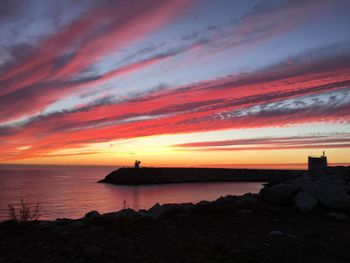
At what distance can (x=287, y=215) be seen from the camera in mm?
11180

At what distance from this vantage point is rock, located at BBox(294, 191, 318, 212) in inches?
452

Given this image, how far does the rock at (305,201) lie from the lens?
11484 mm

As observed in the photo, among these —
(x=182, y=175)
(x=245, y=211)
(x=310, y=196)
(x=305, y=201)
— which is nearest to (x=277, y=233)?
(x=245, y=211)

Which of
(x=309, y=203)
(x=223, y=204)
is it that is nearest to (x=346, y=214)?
(x=309, y=203)

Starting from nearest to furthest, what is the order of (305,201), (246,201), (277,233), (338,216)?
1. (277,233)
2. (338,216)
3. (305,201)
4. (246,201)

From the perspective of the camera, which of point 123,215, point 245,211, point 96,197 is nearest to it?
point 245,211

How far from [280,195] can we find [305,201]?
0.92 m

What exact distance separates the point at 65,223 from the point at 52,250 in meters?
2.64

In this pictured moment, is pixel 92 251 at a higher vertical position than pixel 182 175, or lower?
higher

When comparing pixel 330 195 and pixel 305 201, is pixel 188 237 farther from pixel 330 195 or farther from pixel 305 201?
pixel 330 195

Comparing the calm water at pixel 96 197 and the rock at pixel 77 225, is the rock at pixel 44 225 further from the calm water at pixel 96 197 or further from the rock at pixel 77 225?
the calm water at pixel 96 197

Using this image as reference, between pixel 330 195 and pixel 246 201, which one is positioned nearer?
pixel 330 195

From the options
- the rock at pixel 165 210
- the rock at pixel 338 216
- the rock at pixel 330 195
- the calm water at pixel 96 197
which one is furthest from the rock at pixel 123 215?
the calm water at pixel 96 197

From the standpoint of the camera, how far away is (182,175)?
325 ft
